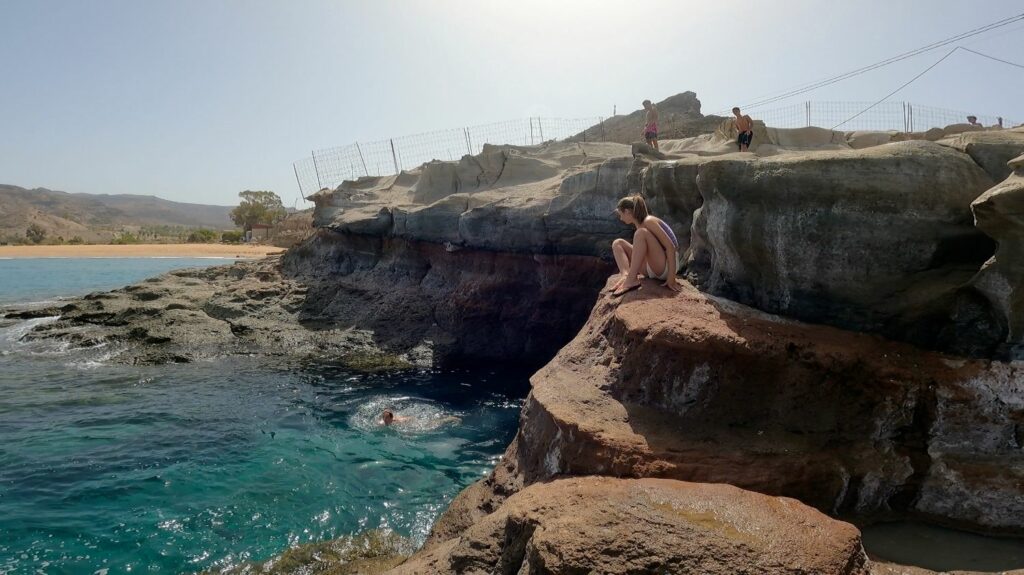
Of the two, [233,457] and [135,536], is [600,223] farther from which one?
[135,536]

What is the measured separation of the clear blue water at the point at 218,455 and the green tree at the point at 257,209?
32.7m

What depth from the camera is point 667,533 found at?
9.23ft

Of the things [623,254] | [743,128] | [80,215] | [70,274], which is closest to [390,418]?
[623,254]

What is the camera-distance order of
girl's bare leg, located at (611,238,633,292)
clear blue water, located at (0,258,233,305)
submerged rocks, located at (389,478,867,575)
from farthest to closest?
clear blue water, located at (0,258,233,305)
girl's bare leg, located at (611,238,633,292)
submerged rocks, located at (389,478,867,575)

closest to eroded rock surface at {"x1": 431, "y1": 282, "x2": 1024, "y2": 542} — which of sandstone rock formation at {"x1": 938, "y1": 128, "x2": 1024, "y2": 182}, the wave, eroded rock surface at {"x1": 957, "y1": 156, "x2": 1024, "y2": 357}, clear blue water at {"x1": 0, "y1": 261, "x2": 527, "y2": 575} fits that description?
eroded rock surface at {"x1": 957, "y1": 156, "x2": 1024, "y2": 357}

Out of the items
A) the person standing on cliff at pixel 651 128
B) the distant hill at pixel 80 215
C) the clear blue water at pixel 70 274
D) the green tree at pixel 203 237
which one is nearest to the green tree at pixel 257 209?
the green tree at pixel 203 237

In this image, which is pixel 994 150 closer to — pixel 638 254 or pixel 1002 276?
pixel 1002 276

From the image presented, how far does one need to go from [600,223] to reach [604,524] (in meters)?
7.55

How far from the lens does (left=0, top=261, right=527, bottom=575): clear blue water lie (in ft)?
17.8

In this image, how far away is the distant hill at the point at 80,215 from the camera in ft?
199

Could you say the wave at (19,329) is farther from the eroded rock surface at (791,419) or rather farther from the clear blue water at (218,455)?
the eroded rock surface at (791,419)

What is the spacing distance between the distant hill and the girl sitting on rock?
209 feet

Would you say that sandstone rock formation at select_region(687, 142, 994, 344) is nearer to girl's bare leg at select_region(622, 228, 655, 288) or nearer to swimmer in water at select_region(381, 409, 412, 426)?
girl's bare leg at select_region(622, 228, 655, 288)

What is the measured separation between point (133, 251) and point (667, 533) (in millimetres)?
43153
